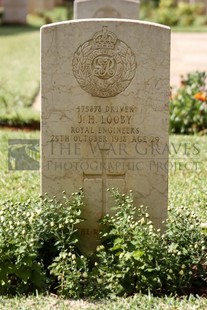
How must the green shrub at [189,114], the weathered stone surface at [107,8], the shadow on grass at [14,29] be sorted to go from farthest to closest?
1. the shadow on grass at [14,29]
2. the weathered stone surface at [107,8]
3. the green shrub at [189,114]

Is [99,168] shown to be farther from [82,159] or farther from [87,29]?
[87,29]

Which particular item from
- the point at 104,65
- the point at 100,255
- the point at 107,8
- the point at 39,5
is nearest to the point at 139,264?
the point at 100,255

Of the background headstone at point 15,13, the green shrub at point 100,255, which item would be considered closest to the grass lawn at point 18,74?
the background headstone at point 15,13

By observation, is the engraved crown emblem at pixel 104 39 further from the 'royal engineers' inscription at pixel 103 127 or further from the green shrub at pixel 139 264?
the green shrub at pixel 139 264

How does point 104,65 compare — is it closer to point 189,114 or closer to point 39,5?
point 189,114

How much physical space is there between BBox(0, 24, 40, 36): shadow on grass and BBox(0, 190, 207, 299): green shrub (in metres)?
20.7

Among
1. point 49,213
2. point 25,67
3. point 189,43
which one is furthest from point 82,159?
point 189,43

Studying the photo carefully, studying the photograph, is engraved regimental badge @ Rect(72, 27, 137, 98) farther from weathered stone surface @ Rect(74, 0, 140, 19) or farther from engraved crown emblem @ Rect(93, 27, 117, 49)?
weathered stone surface @ Rect(74, 0, 140, 19)

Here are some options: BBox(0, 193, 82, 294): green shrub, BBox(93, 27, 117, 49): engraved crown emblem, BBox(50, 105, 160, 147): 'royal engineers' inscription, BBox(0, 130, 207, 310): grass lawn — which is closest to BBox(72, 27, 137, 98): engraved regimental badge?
BBox(93, 27, 117, 49): engraved crown emblem

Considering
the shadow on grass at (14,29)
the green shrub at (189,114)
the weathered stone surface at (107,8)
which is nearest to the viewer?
the green shrub at (189,114)

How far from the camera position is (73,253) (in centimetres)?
511

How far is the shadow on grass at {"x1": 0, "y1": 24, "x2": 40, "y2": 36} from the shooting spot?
2605 cm

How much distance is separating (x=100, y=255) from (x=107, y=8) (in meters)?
8.00

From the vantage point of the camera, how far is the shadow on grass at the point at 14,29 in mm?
26047
